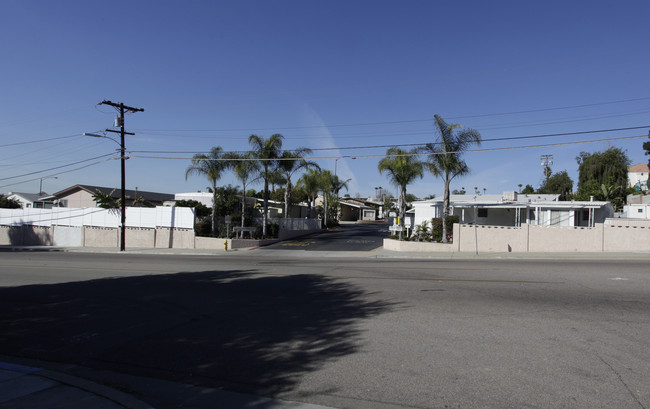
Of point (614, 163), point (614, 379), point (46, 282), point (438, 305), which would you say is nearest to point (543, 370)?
point (614, 379)

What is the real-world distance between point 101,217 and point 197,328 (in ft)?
95.4

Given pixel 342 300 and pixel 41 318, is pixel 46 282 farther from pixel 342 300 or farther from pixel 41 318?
pixel 342 300

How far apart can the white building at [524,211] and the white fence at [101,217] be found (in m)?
17.6

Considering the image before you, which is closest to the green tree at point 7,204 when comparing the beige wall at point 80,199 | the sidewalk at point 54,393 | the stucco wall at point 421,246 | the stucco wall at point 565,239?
the beige wall at point 80,199

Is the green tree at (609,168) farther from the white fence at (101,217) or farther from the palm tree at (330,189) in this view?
the white fence at (101,217)

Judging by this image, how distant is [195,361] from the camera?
5.72 m

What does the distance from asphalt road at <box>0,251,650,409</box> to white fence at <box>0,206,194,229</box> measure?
17242mm

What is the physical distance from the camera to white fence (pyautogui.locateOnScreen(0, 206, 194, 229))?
29.8 metres

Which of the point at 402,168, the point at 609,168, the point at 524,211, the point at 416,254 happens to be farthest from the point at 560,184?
the point at 416,254

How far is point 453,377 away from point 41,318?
7940 mm

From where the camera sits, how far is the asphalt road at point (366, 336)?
15.6 ft

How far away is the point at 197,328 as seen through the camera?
7.35 metres

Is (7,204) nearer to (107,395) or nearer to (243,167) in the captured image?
(243,167)

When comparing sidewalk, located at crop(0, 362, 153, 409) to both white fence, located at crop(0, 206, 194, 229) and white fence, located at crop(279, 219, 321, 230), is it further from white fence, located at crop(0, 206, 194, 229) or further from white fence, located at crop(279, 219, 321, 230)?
white fence, located at crop(279, 219, 321, 230)
